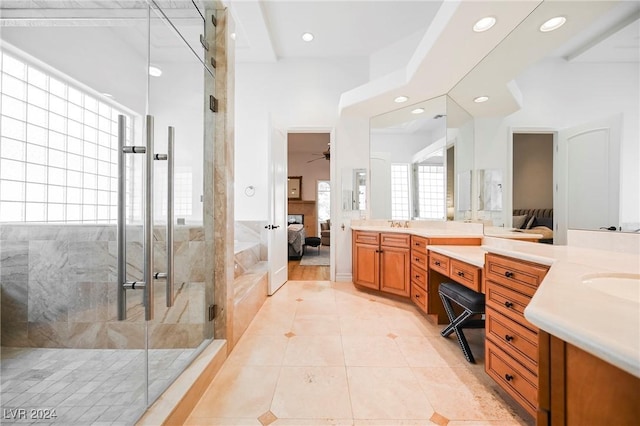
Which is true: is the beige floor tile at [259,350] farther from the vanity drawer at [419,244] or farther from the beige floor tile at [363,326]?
the vanity drawer at [419,244]

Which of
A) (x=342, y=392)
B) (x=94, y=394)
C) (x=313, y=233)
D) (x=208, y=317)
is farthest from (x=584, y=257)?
(x=313, y=233)

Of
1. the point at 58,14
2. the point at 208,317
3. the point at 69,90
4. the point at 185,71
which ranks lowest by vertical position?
the point at 208,317

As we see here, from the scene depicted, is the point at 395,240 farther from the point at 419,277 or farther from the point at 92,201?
the point at 92,201

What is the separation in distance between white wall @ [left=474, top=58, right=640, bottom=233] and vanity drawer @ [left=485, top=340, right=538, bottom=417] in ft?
3.14

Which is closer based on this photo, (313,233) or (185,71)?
(185,71)

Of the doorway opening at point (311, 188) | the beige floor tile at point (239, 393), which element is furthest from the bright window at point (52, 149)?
the doorway opening at point (311, 188)

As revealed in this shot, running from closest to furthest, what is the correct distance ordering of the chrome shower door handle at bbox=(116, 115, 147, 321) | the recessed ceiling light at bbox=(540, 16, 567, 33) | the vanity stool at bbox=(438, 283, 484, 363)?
the chrome shower door handle at bbox=(116, 115, 147, 321) < the recessed ceiling light at bbox=(540, 16, 567, 33) < the vanity stool at bbox=(438, 283, 484, 363)

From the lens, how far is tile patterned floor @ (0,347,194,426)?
3.84 feet

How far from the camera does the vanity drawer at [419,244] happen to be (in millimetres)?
2490

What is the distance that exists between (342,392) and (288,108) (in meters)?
3.59

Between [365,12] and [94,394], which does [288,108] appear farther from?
[94,394]

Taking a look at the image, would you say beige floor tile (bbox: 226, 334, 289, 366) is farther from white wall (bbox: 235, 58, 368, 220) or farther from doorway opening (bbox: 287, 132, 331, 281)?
doorway opening (bbox: 287, 132, 331, 281)

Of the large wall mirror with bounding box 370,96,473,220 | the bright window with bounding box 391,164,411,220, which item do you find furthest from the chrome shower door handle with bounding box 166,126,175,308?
the bright window with bounding box 391,164,411,220

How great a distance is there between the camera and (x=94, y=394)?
1.30 meters
